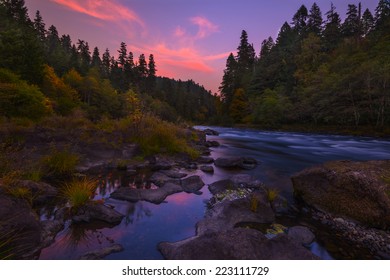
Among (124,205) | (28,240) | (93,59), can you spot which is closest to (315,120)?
(124,205)

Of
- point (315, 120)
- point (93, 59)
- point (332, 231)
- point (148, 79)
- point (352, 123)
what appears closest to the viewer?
point (332, 231)

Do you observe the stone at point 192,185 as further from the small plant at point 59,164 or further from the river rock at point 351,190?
the small plant at point 59,164

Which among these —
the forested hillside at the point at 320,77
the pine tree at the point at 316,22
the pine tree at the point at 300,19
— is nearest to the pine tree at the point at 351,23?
the forested hillside at the point at 320,77

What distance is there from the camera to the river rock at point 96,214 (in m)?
4.79

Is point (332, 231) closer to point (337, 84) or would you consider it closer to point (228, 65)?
point (337, 84)

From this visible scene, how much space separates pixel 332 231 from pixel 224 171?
18.6 ft

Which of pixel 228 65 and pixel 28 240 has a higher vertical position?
pixel 228 65

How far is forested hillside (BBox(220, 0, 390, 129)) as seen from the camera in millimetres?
28703

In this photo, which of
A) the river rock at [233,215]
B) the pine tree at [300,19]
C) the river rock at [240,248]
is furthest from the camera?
the pine tree at [300,19]

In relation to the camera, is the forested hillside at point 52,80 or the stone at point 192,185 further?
the forested hillside at point 52,80

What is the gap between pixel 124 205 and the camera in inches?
230

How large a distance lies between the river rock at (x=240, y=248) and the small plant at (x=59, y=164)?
6146 millimetres

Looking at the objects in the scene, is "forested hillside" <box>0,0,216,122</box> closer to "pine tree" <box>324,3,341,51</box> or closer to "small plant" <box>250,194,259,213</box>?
"small plant" <box>250,194,259,213</box>

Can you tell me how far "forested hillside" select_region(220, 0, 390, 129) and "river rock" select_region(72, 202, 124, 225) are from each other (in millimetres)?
32902
